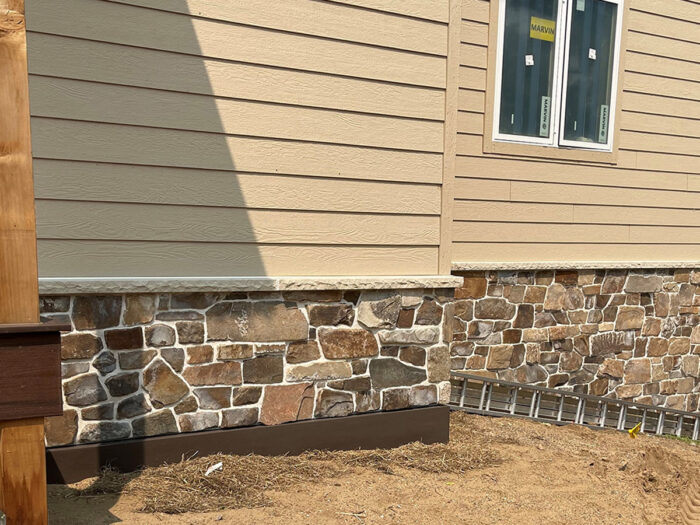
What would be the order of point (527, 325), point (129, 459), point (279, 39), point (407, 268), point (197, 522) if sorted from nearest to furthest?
1. point (197, 522)
2. point (129, 459)
3. point (279, 39)
4. point (407, 268)
5. point (527, 325)

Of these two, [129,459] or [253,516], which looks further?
[129,459]

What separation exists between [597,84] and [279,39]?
3946mm

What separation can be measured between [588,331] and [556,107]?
224 cm

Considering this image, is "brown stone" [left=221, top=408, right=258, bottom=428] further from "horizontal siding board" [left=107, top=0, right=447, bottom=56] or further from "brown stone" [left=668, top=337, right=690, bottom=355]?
"brown stone" [left=668, top=337, right=690, bottom=355]

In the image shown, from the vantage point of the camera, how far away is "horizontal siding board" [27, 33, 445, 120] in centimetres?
347

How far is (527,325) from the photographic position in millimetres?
6320

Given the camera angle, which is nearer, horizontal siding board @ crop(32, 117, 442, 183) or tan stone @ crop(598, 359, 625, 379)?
horizontal siding board @ crop(32, 117, 442, 183)

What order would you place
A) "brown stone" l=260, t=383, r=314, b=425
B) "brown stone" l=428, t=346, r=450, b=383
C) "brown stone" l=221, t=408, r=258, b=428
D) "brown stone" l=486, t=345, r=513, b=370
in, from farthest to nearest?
"brown stone" l=486, t=345, r=513, b=370 → "brown stone" l=428, t=346, r=450, b=383 → "brown stone" l=260, t=383, r=314, b=425 → "brown stone" l=221, t=408, r=258, b=428

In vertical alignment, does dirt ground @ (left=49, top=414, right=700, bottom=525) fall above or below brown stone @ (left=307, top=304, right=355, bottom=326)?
below

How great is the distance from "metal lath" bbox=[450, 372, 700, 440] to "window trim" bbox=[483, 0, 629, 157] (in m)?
2.14

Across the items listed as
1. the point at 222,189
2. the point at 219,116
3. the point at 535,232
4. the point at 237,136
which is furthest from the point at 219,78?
the point at 535,232

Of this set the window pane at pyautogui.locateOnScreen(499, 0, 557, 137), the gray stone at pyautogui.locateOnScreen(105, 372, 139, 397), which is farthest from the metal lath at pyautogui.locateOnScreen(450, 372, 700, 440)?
the gray stone at pyautogui.locateOnScreen(105, 372, 139, 397)

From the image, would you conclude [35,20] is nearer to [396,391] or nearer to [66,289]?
[66,289]

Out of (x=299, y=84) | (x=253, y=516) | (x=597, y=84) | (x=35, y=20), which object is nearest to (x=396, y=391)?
(x=253, y=516)
